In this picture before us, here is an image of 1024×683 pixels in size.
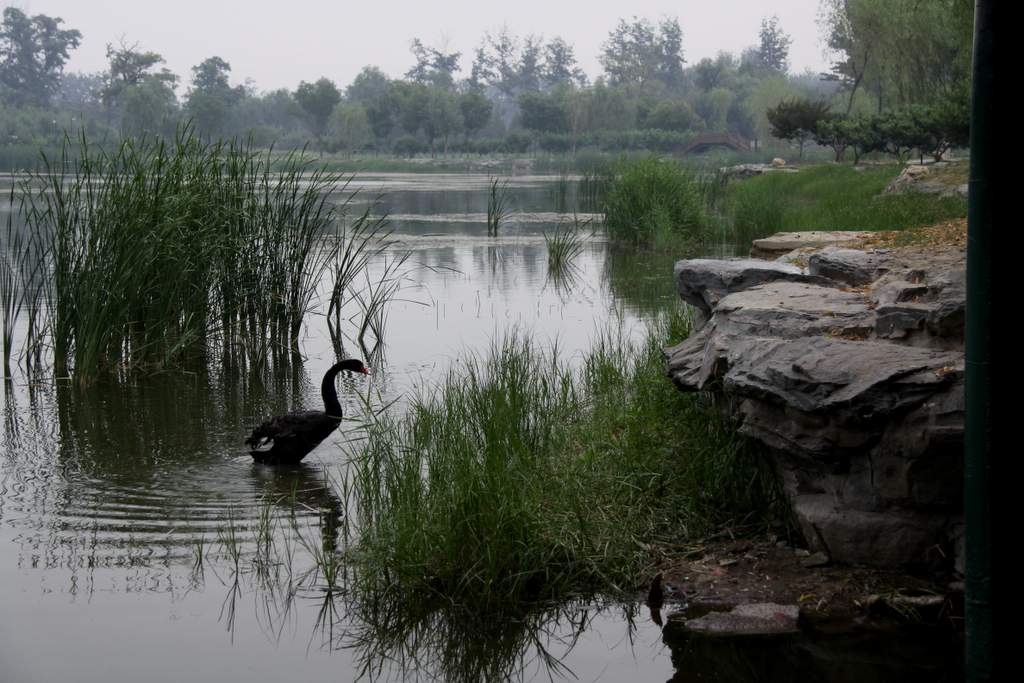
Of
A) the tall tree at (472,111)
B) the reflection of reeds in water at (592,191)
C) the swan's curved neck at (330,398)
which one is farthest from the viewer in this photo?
the tall tree at (472,111)

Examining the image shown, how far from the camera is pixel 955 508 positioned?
12.9 feet

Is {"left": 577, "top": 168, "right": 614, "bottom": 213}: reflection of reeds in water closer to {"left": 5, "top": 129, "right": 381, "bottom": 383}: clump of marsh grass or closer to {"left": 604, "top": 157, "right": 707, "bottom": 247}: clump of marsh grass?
{"left": 604, "top": 157, "right": 707, "bottom": 247}: clump of marsh grass

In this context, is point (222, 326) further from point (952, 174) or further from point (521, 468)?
point (952, 174)

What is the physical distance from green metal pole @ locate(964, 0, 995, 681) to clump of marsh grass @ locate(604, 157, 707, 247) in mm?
14230

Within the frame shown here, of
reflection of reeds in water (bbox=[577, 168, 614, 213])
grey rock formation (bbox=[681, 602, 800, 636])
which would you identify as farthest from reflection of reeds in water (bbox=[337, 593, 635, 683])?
reflection of reeds in water (bbox=[577, 168, 614, 213])

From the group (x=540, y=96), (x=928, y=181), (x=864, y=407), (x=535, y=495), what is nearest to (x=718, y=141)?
(x=540, y=96)

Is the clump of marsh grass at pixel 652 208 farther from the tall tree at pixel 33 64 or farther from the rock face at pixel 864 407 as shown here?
the tall tree at pixel 33 64

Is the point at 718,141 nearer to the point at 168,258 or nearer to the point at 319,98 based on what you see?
the point at 319,98

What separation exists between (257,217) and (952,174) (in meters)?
15.0

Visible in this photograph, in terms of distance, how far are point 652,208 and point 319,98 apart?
2769 inches

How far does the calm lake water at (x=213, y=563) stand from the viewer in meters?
3.80

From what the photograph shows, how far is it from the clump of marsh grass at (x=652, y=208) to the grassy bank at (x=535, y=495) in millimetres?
11318

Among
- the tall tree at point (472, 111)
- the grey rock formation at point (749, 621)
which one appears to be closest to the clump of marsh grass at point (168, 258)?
the grey rock formation at point (749, 621)

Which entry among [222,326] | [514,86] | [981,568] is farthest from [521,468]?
[514,86]
